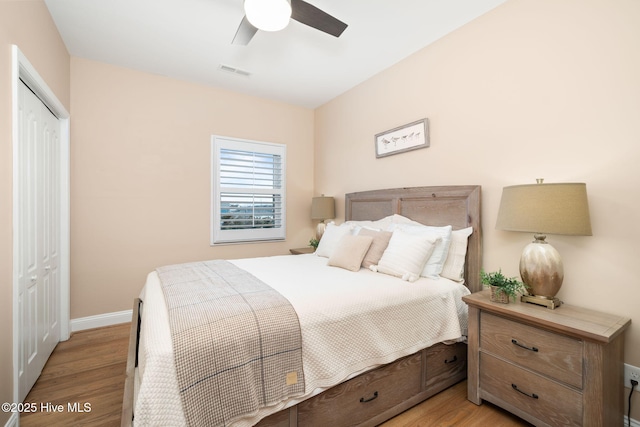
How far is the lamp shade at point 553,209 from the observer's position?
1.57m

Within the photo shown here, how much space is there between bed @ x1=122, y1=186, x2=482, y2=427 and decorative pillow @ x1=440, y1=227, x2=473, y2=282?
0.4 inches

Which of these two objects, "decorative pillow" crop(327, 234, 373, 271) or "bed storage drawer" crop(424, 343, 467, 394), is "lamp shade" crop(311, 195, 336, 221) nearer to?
"decorative pillow" crop(327, 234, 373, 271)

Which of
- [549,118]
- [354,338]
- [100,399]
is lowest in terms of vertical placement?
[100,399]

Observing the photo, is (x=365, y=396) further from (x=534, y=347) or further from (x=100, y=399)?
(x=100, y=399)

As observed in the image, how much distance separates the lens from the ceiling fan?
1.68 m

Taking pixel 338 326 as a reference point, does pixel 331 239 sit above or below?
above

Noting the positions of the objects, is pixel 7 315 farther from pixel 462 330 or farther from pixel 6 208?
pixel 462 330

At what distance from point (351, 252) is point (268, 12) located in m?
1.79

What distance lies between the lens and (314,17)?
192 cm

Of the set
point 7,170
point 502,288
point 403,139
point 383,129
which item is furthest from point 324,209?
point 7,170

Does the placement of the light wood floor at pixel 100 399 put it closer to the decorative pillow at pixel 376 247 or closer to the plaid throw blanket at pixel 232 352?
the plaid throw blanket at pixel 232 352

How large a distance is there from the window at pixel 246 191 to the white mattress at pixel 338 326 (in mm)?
1655

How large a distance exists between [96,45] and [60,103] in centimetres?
71

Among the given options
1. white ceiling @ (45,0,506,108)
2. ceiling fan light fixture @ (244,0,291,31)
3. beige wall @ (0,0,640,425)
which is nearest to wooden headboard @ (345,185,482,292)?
beige wall @ (0,0,640,425)
